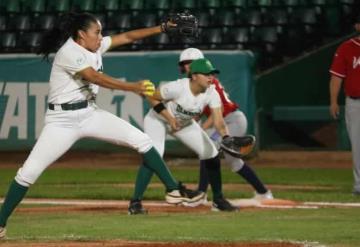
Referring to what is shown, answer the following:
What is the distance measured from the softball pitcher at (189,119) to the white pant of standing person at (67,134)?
152 cm

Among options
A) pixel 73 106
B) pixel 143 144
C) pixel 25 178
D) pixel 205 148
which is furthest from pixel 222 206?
pixel 25 178

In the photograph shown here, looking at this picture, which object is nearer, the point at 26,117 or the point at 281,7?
the point at 26,117

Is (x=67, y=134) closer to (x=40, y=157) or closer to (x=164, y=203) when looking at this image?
(x=40, y=157)

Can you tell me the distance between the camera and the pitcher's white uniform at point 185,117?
33.3 ft

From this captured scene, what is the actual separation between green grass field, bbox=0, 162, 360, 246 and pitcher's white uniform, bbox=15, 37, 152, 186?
0.61 m

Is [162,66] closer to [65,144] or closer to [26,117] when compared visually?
[26,117]

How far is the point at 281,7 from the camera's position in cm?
1925

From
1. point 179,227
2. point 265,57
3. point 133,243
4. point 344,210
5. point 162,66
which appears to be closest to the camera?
point 133,243

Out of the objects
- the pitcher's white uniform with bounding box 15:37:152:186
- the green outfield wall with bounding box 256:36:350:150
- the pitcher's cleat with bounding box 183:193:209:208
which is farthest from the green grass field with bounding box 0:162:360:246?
the green outfield wall with bounding box 256:36:350:150

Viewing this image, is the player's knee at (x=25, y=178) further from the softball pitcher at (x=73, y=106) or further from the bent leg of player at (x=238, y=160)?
the bent leg of player at (x=238, y=160)

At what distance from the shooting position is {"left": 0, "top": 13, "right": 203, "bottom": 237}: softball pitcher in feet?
26.6

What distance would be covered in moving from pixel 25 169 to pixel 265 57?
11.1 m

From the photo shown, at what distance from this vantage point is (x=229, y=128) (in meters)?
11.7

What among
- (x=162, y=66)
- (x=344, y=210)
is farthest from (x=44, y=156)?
(x=162, y=66)
